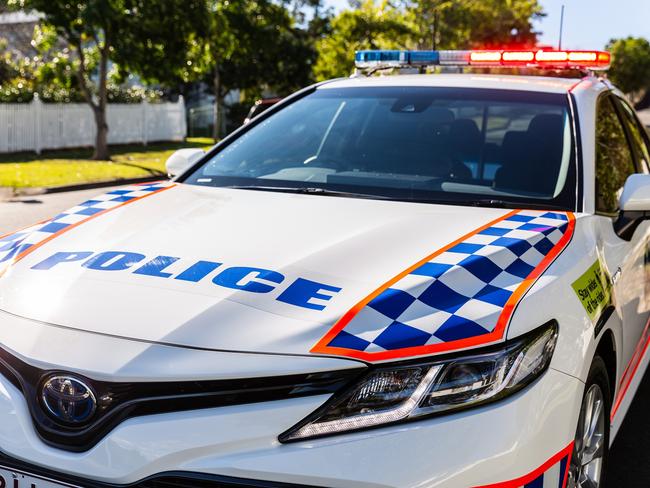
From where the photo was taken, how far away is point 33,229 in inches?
124

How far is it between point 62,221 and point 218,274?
1075 mm

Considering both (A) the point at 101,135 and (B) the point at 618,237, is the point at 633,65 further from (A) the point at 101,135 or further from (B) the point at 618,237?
(B) the point at 618,237

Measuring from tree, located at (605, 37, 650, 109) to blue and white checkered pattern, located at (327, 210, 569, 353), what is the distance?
93560 millimetres

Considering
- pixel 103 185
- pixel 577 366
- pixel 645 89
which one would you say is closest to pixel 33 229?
pixel 577 366

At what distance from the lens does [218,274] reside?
2377 millimetres

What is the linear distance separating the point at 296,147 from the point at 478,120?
0.81 m

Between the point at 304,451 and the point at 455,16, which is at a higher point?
the point at 455,16

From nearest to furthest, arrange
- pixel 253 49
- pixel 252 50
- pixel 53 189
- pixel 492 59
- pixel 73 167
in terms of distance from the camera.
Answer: pixel 492 59 → pixel 53 189 → pixel 73 167 → pixel 253 49 → pixel 252 50

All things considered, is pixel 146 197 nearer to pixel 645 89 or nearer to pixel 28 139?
pixel 28 139

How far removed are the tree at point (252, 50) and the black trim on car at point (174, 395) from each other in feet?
60.4

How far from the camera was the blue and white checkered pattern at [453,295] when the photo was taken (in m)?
2.09

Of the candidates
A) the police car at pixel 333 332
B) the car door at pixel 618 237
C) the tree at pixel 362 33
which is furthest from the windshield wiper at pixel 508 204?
the tree at pixel 362 33

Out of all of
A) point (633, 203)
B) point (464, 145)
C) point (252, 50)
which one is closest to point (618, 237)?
point (633, 203)

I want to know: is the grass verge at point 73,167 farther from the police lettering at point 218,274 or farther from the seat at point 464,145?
the police lettering at point 218,274
